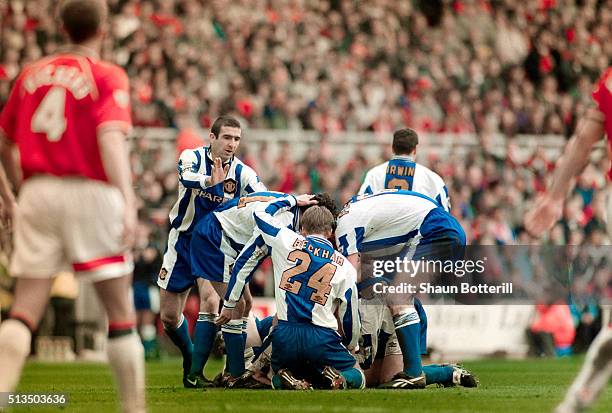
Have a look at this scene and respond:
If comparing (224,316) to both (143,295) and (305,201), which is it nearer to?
(305,201)

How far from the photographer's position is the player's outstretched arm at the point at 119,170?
655cm

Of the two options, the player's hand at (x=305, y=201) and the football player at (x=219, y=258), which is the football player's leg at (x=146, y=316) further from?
the player's hand at (x=305, y=201)

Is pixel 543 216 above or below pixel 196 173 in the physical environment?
below

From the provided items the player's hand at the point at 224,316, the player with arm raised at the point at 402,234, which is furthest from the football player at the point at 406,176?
the player's hand at the point at 224,316

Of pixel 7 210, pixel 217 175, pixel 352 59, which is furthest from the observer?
pixel 352 59

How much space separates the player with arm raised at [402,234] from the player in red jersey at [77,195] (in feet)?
15.1

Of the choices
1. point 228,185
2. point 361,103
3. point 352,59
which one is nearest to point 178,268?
point 228,185

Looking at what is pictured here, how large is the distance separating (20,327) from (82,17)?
69.2 inches

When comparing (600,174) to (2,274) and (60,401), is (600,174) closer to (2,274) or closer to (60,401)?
(2,274)

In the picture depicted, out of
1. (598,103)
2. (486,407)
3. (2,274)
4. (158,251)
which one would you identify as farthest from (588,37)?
(598,103)

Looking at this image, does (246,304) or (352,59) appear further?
(352,59)

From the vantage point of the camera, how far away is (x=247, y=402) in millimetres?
9477

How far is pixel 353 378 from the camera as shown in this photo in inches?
421

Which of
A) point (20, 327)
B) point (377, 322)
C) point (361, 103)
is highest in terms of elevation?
point (361, 103)
